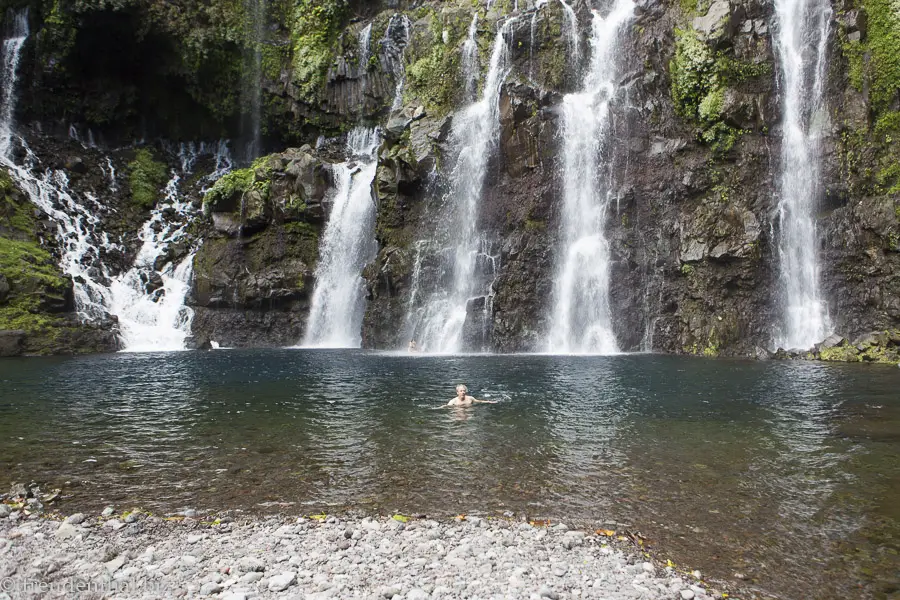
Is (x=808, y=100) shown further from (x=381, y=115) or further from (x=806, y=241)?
(x=381, y=115)

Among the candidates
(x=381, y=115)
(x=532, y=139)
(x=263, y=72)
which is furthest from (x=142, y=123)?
(x=532, y=139)

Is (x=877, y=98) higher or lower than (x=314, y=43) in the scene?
lower

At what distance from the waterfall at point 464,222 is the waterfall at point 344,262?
6.10 m

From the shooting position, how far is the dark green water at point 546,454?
697 cm

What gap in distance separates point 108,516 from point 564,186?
95.8 feet

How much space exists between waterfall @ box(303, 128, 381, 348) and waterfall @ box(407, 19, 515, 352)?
6097mm

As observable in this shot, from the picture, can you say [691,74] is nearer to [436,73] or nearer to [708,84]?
[708,84]

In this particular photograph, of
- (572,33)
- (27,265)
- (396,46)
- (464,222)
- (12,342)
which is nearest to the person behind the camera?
(12,342)

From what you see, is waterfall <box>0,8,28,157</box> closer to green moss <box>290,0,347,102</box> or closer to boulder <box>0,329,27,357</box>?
green moss <box>290,0,347,102</box>

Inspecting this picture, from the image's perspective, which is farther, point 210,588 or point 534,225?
point 534,225

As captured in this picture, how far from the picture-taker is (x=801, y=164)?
29281 millimetres

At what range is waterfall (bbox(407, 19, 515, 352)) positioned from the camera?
33219 millimetres

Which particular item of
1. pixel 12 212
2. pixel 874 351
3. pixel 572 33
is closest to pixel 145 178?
pixel 12 212

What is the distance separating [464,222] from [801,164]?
57.9 ft
